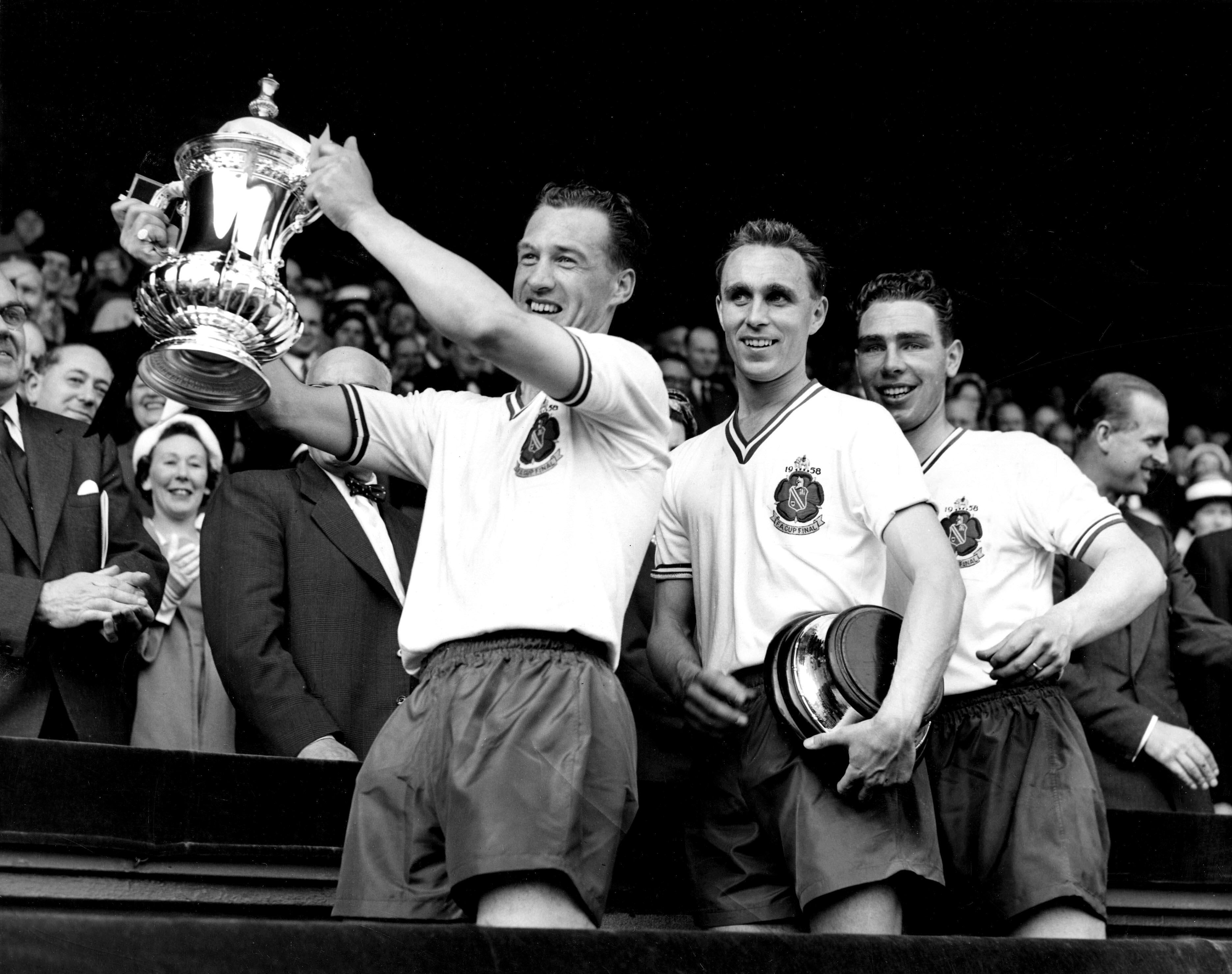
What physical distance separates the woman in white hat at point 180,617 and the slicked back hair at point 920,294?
1.87 meters

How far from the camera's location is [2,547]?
10.7 feet

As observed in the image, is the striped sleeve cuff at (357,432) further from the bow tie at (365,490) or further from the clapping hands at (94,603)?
the bow tie at (365,490)

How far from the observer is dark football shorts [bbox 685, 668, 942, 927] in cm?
266

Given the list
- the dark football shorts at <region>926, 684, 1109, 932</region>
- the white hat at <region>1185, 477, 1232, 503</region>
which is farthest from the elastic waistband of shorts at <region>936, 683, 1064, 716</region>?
the white hat at <region>1185, 477, 1232, 503</region>

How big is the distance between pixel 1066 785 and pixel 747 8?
378cm

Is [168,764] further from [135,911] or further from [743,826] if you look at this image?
[743,826]

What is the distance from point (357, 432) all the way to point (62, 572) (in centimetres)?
96

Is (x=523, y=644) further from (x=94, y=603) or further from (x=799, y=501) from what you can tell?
(x=94, y=603)

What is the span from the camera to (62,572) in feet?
10.9

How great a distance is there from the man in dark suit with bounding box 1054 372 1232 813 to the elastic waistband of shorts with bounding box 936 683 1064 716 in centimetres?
67

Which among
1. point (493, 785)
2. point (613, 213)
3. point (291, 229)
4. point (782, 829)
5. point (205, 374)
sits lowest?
point (782, 829)

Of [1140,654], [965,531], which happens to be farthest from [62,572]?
[1140,654]

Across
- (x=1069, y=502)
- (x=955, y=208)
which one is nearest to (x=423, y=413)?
(x=1069, y=502)

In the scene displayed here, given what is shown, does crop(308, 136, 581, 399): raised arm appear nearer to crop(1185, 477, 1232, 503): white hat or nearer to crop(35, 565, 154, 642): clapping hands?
crop(35, 565, 154, 642): clapping hands
